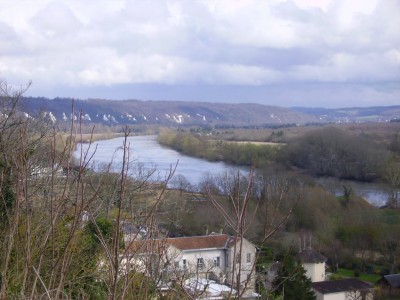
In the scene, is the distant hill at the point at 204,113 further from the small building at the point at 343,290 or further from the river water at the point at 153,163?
the small building at the point at 343,290

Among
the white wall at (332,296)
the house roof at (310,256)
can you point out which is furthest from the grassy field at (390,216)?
the white wall at (332,296)

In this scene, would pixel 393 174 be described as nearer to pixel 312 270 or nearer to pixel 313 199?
pixel 313 199

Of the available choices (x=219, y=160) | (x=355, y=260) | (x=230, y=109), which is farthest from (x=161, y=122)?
(x=355, y=260)

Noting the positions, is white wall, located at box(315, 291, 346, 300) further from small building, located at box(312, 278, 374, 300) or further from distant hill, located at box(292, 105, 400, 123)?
distant hill, located at box(292, 105, 400, 123)

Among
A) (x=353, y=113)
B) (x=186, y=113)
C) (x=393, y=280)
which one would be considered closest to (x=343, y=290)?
(x=393, y=280)

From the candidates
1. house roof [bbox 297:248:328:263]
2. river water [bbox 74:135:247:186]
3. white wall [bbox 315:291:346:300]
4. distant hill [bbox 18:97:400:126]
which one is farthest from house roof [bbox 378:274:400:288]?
distant hill [bbox 18:97:400:126]
